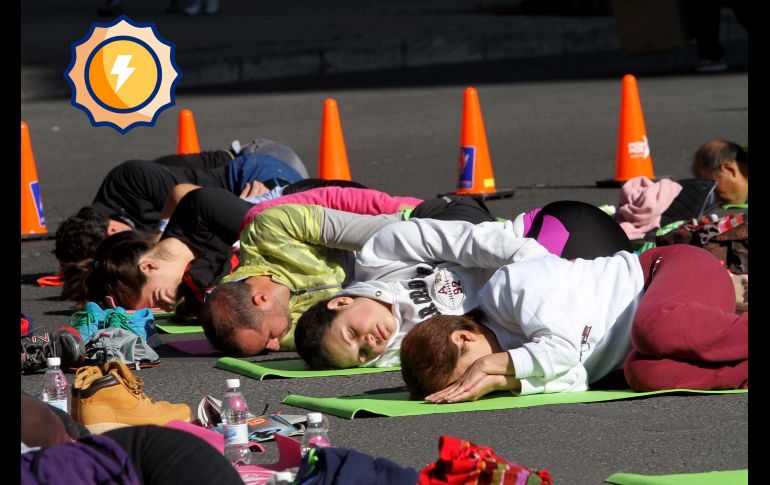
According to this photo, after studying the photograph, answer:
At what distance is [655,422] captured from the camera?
438cm

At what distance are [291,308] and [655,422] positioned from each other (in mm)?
2003

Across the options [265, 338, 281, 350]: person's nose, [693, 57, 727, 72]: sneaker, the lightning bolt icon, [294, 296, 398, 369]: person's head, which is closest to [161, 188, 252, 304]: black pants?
[265, 338, 281, 350]: person's nose

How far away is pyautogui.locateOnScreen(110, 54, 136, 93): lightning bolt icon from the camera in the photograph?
4.80 meters

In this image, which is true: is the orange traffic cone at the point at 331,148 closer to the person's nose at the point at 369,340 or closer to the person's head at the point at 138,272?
the person's head at the point at 138,272

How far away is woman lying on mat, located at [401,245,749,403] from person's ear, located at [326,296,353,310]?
1.60 feet

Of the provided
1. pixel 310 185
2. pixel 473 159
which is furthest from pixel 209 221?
pixel 473 159

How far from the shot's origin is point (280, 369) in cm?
549

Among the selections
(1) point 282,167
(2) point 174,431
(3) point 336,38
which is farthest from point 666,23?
(2) point 174,431

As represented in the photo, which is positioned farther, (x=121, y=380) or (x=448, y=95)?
(x=448, y=95)

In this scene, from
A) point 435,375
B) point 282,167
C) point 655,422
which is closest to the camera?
point 655,422

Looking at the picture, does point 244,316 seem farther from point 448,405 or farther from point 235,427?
point 235,427

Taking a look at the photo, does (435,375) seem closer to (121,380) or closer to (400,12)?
(121,380)

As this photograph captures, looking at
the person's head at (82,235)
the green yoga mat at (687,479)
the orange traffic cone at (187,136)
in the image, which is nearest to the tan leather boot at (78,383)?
the green yoga mat at (687,479)

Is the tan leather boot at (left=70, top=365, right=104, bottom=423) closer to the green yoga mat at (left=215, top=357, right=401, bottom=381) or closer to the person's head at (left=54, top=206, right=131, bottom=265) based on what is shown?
the green yoga mat at (left=215, top=357, right=401, bottom=381)
